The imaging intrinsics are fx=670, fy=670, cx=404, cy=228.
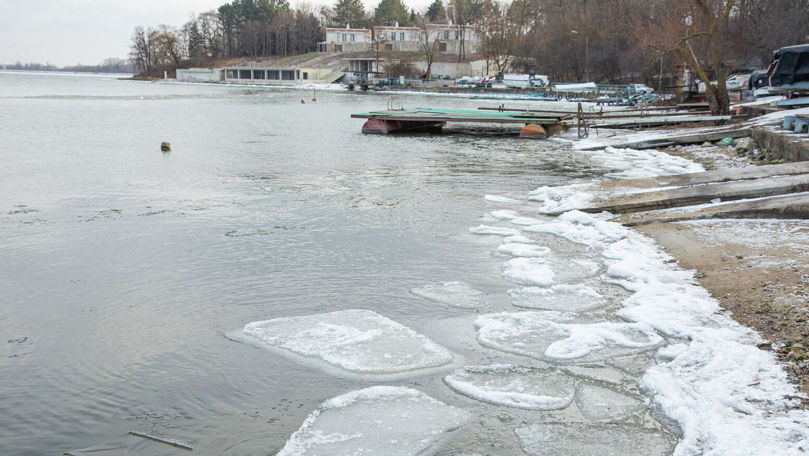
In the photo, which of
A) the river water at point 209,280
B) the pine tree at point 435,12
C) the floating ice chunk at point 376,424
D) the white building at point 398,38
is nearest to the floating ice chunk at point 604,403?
the river water at point 209,280

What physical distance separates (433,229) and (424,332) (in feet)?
16.0

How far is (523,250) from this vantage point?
9484mm

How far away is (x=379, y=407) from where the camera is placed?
16.5 feet

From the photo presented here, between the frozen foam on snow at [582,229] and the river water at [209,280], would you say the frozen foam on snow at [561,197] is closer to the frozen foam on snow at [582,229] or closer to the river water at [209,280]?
the frozen foam on snow at [582,229]

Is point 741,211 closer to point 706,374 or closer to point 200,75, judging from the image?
point 706,374

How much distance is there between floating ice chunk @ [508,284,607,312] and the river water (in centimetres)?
29

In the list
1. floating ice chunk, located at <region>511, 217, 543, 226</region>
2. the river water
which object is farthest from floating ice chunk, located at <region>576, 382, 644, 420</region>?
floating ice chunk, located at <region>511, 217, 543, 226</region>

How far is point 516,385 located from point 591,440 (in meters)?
0.92

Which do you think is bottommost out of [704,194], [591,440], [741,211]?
[591,440]

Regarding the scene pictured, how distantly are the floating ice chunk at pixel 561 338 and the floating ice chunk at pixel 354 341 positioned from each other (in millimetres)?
650

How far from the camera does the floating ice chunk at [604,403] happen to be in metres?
4.86

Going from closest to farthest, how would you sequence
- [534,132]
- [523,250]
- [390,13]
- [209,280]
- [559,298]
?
[559,298], [209,280], [523,250], [534,132], [390,13]

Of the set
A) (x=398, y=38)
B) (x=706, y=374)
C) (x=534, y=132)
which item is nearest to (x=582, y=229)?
(x=706, y=374)

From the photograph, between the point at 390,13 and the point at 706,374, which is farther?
the point at 390,13
